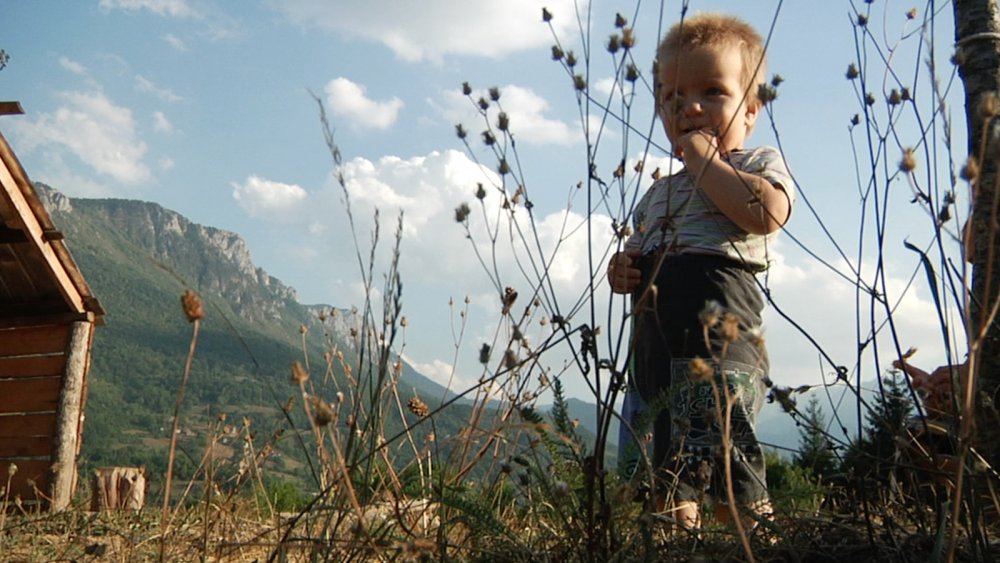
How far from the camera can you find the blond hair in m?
2.39

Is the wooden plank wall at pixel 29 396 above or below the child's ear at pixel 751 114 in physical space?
below

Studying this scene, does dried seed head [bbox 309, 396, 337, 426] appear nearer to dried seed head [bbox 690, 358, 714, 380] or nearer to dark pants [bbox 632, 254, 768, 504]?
dried seed head [bbox 690, 358, 714, 380]

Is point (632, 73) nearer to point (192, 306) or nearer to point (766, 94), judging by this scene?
point (766, 94)

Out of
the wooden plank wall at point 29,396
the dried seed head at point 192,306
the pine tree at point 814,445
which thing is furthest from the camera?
the wooden plank wall at point 29,396

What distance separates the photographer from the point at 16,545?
3410 mm

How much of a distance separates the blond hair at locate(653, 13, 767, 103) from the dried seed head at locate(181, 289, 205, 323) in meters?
1.71

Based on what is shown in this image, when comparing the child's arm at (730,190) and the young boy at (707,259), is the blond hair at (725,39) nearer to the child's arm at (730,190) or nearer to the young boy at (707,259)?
the young boy at (707,259)

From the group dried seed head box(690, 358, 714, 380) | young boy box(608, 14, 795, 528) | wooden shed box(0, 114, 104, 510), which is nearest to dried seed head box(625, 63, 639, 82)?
young boy box(608, 14, 795, 528)

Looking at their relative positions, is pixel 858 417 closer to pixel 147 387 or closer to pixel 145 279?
pixel 147 387

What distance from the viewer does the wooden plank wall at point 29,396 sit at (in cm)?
747

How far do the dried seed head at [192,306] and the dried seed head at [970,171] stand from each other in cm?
90

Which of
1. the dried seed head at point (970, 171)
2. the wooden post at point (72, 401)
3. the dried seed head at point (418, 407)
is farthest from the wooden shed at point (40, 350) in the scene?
the dried seed head at point (970, 171)

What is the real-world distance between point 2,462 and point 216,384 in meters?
123

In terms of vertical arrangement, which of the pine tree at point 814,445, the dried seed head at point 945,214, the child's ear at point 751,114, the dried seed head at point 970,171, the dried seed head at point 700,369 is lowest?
the pine tree at point 814,445
